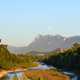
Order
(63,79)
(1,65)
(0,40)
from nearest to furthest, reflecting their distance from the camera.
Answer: (63,79) < (1,65) < (0,40)

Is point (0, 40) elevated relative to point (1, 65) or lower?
elevated

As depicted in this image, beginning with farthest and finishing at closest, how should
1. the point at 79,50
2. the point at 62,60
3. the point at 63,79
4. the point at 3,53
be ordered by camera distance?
the point at 62,60, the point at 3,53, the point at 79,50, the point at 63,79

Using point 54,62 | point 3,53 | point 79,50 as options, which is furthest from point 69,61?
point 54,62

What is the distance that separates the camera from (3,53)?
121188 millimetres

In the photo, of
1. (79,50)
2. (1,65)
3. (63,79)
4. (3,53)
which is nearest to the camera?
(63,79)

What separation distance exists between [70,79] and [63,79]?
194cm

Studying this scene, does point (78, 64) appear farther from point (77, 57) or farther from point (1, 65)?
point (1, 65)

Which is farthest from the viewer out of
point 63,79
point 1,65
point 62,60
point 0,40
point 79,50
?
point 0,40

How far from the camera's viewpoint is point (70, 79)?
64.5 metres

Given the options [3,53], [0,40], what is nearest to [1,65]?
[3,53]

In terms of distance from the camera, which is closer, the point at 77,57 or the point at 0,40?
the point at 77,57

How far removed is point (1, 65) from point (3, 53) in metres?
18.9

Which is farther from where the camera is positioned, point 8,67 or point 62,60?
point 62,60

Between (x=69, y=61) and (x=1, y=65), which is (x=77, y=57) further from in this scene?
(x=1, y=65)
